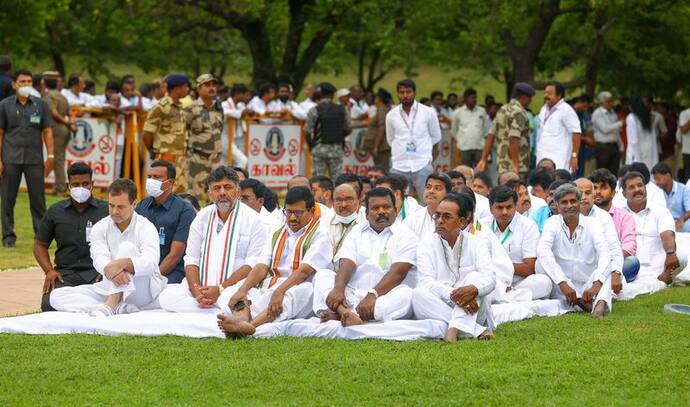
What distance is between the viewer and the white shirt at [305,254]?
10.8 meters

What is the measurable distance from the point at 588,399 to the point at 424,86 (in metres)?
50.4

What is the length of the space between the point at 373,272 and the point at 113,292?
2.18m

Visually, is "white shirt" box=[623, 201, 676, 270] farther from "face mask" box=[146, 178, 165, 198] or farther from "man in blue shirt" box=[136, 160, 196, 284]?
"face mask" box=[146, 178, 165, 198]

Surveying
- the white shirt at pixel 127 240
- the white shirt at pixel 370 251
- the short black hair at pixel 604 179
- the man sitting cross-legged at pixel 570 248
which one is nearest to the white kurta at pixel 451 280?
the white shirt at pixel 370 251

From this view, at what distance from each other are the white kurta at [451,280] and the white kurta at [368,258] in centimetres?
23

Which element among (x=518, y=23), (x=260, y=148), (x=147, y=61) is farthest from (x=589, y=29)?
(x=147, y=61)

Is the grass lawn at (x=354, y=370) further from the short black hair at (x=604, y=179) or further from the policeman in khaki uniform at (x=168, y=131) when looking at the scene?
the policeman in khaki uniform at (x=168, y=131)

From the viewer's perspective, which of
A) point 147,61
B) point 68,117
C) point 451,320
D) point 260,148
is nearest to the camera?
point 451,320

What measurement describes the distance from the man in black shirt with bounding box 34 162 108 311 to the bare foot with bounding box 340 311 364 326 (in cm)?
273

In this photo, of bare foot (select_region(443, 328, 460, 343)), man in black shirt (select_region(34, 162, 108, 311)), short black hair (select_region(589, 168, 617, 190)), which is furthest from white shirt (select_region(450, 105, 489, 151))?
bare foot (select_region(443, 328, 460, 343))

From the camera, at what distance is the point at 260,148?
23328 millimetres

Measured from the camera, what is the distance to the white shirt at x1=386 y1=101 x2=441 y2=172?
18.3 m

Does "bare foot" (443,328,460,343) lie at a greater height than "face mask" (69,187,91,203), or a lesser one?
lesser

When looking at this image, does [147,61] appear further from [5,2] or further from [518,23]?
[518,23]
